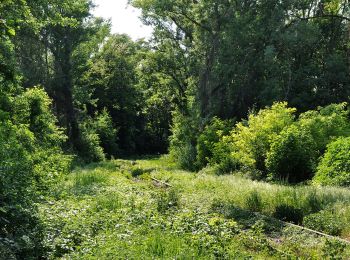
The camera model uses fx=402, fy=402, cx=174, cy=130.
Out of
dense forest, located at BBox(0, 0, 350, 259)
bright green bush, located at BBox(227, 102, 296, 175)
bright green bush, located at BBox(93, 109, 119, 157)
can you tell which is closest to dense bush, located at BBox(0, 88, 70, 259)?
dense forest, located at BBox(0, 0, 350, 259)

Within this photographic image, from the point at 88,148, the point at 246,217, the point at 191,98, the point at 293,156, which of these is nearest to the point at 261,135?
the point at 293,156

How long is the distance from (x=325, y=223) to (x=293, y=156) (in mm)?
7107

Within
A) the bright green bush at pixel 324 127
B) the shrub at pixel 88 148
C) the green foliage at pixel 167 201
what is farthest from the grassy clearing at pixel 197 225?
the shrub at pixel 88 148

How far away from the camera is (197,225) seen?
864cm

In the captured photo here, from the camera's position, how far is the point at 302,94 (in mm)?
Result: 26406

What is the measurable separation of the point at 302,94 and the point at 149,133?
3085 cm

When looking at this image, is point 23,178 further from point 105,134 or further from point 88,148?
point 105,134

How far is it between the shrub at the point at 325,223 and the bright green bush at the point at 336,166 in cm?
410

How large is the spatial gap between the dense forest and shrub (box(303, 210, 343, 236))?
0.03 m

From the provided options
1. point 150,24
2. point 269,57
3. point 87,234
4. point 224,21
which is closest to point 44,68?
point 150,24

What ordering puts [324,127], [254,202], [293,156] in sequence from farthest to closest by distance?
[324,127] < [293,156] < [254,202]

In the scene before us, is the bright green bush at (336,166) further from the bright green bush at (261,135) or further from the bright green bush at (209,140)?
the bright green bush at (209,140)

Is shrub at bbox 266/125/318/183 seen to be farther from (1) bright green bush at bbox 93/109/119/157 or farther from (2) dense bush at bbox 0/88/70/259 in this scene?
(1) bright green bush at bbox 93/109/119/157

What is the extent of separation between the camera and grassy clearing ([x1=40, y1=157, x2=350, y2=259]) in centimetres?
710
